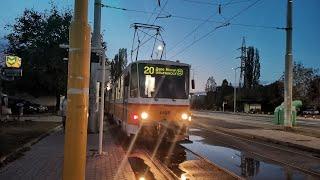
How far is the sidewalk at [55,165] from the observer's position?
11391 millimetres

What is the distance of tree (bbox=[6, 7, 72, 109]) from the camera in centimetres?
4553

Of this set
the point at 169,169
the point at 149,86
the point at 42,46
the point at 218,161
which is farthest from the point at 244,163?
the point at 42,46

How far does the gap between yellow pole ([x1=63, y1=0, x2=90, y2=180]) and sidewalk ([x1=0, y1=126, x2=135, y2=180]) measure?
4.99 meters

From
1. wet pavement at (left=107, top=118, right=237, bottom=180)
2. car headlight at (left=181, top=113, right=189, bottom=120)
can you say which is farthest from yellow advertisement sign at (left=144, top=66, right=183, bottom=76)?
wet pavement at (left=107, top=118, right=237, bottom=180)

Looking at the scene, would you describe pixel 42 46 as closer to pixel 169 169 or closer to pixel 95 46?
pixel 95 46

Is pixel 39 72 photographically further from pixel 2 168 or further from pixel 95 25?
pixel 2 168

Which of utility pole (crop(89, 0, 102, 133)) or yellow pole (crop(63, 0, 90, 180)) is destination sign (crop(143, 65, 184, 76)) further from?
yellow pole (crop(63, 0, 90, 180))

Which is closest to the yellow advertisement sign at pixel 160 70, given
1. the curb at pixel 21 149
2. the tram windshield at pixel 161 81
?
the tram windshield at pixel 161 81

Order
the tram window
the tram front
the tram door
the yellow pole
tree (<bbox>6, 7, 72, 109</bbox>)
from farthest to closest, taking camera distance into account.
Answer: tree (<bbox>6, 7, 72, 109</bbox>) → the tram door → the tram window → the tram front → the yellow pole

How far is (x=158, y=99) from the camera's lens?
65.4ft

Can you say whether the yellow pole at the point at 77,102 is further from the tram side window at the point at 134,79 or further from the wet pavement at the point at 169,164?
the tram side window at the point at 134,79

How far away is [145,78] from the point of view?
795 inches

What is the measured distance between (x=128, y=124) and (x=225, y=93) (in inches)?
3713

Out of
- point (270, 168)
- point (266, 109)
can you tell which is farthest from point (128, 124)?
point (266, 109)
